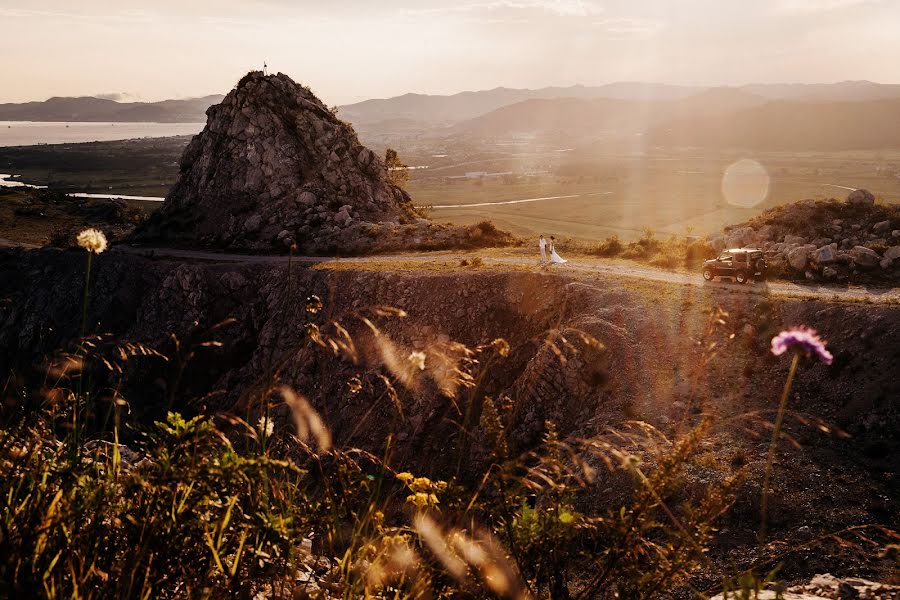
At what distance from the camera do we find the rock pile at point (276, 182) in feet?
164

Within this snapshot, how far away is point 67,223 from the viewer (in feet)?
254

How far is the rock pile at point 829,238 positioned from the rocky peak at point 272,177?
102 ft

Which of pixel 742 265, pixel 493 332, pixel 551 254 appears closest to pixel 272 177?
pixel 551 254

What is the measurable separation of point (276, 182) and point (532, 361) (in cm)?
3861

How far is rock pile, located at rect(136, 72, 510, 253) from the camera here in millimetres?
49875

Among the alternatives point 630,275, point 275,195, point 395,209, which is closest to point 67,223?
point 275,195

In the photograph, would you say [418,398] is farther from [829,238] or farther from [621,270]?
[829,238]

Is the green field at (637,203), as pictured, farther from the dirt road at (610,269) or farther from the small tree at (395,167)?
the dirt road at (610,269)

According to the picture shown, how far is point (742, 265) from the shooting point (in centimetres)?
2814

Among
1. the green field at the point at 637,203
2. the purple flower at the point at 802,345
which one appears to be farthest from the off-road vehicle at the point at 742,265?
the green field at the point at 637,203

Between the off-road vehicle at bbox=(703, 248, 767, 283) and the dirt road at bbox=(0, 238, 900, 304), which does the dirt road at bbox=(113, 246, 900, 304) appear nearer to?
the dirt road at bbox=(0, 238, 900, 304)

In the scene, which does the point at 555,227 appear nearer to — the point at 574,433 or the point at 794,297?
the point at 794,297

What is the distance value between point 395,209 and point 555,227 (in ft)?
224

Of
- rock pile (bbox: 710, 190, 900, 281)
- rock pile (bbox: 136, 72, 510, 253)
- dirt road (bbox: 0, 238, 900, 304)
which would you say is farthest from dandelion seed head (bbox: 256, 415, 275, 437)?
rock pile (bbox: 136, 72, 510, 253)
